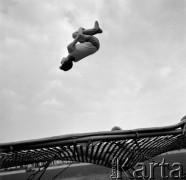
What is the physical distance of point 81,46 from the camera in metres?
4.40

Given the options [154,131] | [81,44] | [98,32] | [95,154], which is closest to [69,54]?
[81,44]

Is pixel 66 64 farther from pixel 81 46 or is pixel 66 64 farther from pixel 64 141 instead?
pixel 64 141

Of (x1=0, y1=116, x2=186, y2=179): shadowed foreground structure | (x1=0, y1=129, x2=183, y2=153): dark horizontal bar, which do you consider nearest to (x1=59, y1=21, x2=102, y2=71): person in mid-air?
(x1=0, y1=116, x2=186, y2=179): shadowed foreground structure

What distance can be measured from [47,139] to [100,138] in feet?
1.43

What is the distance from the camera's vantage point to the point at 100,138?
1888mm

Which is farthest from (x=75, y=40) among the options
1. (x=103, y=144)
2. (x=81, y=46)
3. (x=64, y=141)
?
(x=64, y=141)

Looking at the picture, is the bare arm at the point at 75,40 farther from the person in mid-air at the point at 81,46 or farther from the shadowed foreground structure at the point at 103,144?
the shadowed foreground structure at the point at 103,144

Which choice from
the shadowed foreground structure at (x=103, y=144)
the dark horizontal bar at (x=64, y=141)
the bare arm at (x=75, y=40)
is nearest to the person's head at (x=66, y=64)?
the bare arm at (x=75, y=40)

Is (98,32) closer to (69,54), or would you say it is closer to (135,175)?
(69,54)

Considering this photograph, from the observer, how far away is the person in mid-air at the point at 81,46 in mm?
4184

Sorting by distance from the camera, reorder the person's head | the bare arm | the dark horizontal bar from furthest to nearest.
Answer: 1. the person's head
2. the bare arm
3. the dark horizontal bar

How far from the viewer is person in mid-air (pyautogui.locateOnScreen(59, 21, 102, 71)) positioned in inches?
165

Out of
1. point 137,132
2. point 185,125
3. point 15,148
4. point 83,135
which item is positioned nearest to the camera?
point 15,148

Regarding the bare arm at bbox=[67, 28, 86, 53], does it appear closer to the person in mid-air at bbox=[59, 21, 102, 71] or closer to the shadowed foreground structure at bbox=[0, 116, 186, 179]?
the person in mid-air at bbox=[59, 21, 102, 71]
